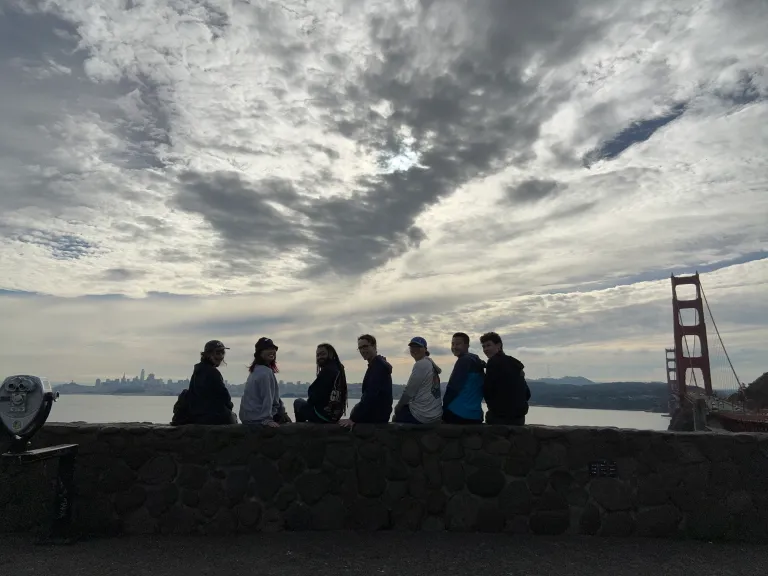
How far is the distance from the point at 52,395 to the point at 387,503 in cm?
277

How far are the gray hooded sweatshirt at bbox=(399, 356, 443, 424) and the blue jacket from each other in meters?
0.11

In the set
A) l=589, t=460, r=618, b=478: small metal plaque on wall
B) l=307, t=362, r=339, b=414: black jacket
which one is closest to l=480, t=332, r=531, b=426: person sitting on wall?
l=589, t=460, r=618, b=478: small metal plaque on wall

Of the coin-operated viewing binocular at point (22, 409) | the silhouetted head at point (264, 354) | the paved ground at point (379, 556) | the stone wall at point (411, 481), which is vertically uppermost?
the silhouetted head at point (264, 354)

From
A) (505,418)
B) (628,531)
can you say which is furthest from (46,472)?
(628,531)

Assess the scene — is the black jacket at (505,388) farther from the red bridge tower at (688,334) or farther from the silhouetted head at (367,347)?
A: the red bridge tower at (688,334)

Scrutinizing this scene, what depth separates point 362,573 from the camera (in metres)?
3.64

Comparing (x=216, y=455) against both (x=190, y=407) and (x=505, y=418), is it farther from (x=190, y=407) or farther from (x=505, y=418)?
(x=505, y=418)

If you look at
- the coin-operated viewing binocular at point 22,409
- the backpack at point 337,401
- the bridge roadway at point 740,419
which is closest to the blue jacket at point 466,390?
the backpack at point 337,401

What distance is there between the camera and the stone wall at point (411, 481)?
4559mm

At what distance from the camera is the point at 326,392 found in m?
4.86

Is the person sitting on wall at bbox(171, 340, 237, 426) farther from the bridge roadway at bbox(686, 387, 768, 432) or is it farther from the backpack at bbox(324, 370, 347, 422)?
the bridge roadway at bbox(686, 387, 768, 432)

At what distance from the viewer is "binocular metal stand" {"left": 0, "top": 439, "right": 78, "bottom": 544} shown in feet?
13.9

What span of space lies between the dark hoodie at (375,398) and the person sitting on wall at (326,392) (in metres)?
0.16

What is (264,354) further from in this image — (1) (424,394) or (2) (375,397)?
(1) (424,394)
